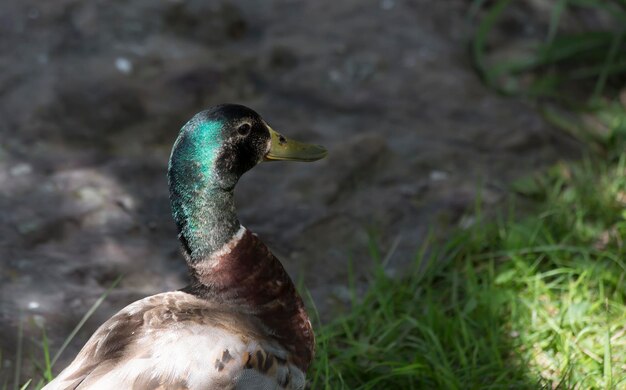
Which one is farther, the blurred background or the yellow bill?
the blurred background

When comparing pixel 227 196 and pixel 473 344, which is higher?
pixel 227 196

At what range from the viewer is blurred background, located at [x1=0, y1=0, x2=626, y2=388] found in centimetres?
305

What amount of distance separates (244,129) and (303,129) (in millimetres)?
1562

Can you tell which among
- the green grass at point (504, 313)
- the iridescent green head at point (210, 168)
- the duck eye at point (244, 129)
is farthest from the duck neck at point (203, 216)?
the green grass at point (504, 313)

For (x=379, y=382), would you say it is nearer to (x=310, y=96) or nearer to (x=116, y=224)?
(x=116, y=224)

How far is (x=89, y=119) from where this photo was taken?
3.84 m

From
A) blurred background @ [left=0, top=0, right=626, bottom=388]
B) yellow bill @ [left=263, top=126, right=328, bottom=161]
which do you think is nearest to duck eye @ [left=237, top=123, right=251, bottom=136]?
yellow bill @ [left=263, top=126, right=328, bottom=161]

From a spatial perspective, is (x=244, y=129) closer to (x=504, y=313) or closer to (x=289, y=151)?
(x=289, y=151)

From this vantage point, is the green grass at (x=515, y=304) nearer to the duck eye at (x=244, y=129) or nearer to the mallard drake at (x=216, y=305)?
the mallard drake at (x=216, y=305)

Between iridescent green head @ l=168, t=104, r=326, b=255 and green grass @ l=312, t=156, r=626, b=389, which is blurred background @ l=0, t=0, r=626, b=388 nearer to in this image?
green grass @ l=312, t=156, r=626, b=389

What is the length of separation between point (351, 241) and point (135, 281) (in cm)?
83

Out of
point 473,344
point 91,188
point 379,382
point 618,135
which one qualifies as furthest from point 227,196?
point 618,135

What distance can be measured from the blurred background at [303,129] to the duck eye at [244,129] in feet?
2.39

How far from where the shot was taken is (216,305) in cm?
232
